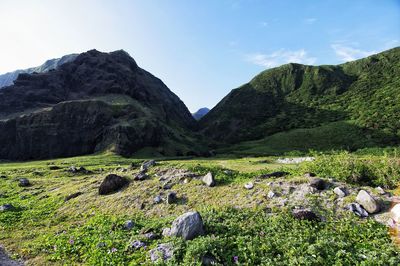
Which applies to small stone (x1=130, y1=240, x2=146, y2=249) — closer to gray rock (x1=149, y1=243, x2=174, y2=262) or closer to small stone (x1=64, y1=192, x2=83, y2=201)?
gray rock (x1=149, y1=243, x2=174, y2=262)

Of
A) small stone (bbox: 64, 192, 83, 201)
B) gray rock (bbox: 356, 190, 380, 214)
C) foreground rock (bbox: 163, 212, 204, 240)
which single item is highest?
gray rock (bbox: 356, 190, 380, 214)

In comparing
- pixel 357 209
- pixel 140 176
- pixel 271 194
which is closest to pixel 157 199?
pixel 140 176

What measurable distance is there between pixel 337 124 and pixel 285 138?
3051 centimetres

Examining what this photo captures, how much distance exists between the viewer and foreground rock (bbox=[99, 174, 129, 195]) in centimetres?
2916

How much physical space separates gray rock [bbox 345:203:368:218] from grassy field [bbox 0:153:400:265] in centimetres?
54

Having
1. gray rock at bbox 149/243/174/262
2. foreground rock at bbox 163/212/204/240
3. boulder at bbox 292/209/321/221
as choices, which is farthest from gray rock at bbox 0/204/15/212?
boulder at bbox 292/209/321/221

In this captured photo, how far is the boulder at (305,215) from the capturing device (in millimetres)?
16609

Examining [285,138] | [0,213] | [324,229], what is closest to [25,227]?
[0,213]

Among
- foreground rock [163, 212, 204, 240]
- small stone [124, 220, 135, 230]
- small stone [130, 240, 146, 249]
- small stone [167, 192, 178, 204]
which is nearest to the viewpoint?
foreground rock [163, 212, 204, 240]

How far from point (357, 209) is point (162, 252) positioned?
11629mm

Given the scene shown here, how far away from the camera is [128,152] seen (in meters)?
146

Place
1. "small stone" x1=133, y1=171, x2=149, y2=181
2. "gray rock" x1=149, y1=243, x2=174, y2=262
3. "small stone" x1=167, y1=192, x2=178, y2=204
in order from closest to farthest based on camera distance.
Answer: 1. "gray rock" x1=149, y1=243, x2=174, y2=262
2. "small stone" x1=167, y1=192, x2=178, y2=204
3. "small stone" x1=133, y1=171, x2=149, y2=181

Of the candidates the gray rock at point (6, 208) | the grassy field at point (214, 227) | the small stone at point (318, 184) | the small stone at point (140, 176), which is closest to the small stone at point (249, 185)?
the grassy field at point (214, 227)

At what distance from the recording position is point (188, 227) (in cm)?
1616
